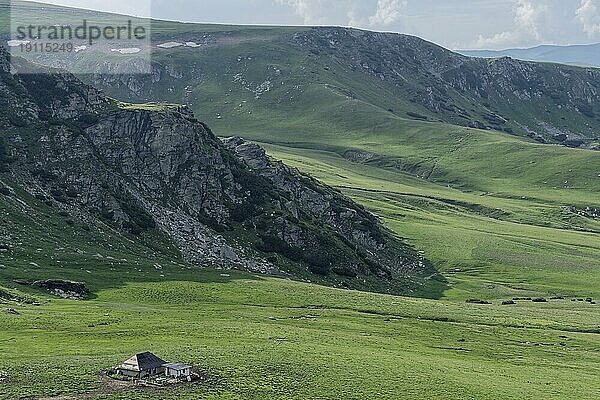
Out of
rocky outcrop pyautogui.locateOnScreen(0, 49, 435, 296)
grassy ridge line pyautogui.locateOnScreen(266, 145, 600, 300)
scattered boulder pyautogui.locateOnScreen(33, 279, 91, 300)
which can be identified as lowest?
grassy ridge line pyautogui.locateOnScreen(266, 145, 600, 300)

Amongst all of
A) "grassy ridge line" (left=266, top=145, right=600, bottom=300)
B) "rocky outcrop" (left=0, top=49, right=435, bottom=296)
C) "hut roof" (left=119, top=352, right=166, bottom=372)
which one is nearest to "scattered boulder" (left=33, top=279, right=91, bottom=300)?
"rocky outcrop" (left=0, top=49, right=435, bottom=296)

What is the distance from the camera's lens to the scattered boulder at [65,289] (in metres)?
78.6

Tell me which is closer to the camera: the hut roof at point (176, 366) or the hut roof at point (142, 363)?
the hut roof at point (142, 363)

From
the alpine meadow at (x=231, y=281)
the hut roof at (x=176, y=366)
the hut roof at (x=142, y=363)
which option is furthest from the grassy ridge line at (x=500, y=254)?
the hut roof at (x=142, y=363)

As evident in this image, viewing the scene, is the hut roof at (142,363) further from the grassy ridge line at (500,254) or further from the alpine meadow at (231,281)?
the grassy ridge line at (500,254)

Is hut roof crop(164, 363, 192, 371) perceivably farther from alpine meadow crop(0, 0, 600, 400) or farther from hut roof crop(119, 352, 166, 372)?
hut roof crop(119, 352, 166, 372)

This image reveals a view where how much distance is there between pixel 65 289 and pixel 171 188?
155 feet

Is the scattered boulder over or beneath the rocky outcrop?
beneath

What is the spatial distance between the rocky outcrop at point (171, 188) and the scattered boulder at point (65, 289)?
28.6 metres

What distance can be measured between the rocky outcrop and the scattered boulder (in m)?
28.6

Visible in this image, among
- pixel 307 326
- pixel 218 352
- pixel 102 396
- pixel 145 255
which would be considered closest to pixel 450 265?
pixel 145 255

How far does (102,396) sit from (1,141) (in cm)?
8119

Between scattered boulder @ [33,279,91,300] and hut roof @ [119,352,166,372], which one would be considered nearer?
hut roof @ [119,352,166,372]

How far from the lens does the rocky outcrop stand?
11300 cm
